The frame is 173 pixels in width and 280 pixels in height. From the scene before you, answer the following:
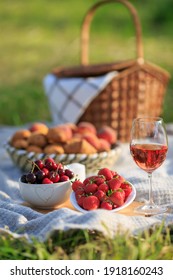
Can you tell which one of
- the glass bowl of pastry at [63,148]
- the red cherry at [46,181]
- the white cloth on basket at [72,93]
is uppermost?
the white cloth on basket at [72,93]

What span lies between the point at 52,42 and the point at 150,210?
6.08m

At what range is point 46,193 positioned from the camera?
7.14 ft

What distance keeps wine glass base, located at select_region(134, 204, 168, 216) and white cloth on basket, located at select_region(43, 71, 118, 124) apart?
151cm

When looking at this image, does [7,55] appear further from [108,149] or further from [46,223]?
[46,223]

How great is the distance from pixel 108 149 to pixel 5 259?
1281 millimetres

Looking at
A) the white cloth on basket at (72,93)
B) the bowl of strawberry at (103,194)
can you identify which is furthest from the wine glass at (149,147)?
the white cloth on basket at (72,93)

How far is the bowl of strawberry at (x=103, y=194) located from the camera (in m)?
2.01

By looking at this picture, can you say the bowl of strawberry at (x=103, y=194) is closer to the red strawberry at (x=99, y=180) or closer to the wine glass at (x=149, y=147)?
the red strawberry at (x=99, y=180)

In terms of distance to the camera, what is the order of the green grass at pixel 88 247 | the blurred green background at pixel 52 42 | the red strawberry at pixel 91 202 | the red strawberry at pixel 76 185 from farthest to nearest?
the blurred green background at pixel 52 42
the red strawberry at pixel 76 185
the red strawberry at pixel 91 202
the green grass at pixel 88 247

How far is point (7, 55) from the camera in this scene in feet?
24.8

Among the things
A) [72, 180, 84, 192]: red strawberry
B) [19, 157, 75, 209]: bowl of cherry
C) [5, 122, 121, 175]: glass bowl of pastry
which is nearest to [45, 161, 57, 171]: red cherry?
[19, 157, 75, 209]: bowl of cherry

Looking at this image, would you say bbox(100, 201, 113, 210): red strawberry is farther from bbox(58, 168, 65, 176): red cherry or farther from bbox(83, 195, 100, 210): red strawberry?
bbox(58, 168, 65, 176): red cherry

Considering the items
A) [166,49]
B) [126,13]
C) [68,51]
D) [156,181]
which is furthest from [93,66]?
[126,13]

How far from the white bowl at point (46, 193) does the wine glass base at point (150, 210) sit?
29 cm
